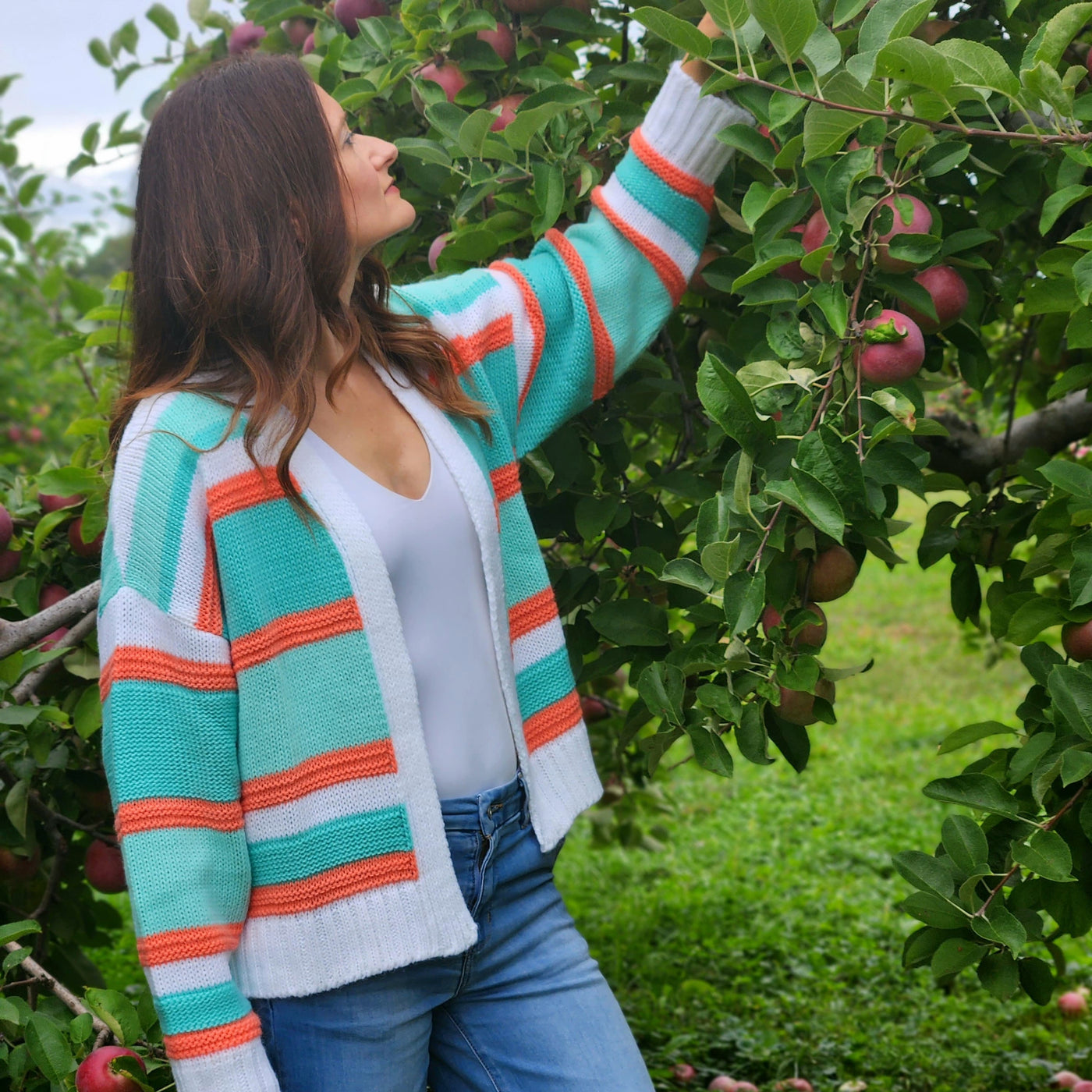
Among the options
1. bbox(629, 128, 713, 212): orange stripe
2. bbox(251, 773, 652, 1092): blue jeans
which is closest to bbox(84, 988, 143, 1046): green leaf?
bbox(251, 773, 652, 1092): blue jeans

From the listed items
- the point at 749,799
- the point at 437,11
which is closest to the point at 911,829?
the point at 749,799

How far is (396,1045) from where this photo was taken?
1215mm

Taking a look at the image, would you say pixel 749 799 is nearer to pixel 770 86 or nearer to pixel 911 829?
pixel 911 829

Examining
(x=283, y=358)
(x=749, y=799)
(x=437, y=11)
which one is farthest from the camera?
(x=749, y=799)

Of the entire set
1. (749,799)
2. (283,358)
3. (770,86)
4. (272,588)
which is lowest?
(749,799)

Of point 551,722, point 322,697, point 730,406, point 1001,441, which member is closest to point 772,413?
point 730,406

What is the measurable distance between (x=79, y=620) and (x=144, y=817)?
2.39ft

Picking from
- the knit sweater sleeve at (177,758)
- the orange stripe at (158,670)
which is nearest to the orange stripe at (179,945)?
the knit sweater sleeve at (177,758)

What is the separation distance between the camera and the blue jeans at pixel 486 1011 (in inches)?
47.2

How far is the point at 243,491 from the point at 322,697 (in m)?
0.21

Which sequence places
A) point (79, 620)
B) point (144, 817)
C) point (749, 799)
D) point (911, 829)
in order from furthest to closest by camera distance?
point (749, 799), point (911, 829), point (79, 620), point (144, 817)

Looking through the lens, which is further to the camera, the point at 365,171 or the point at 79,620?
the point at 79,620

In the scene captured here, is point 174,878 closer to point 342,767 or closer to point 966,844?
point 342,767

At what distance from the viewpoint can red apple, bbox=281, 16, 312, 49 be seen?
196 cm
